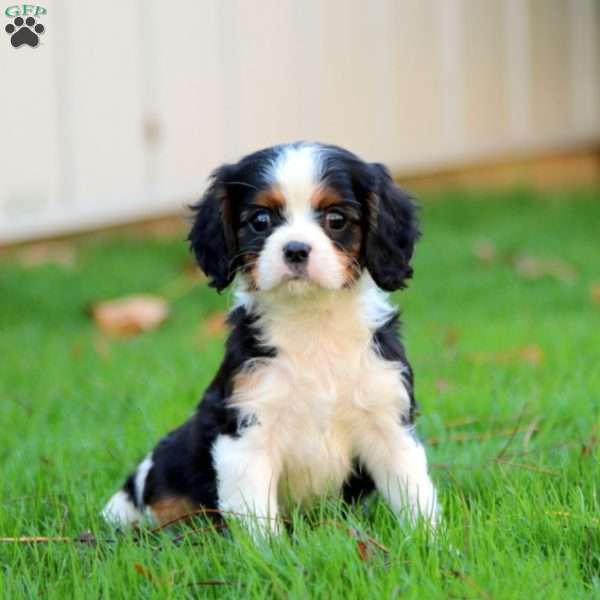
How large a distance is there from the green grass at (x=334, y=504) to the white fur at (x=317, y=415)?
0.11 meters

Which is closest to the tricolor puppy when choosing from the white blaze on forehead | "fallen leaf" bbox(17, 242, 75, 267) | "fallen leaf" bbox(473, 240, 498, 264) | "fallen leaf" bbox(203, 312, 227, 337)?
the white blaze on forehead

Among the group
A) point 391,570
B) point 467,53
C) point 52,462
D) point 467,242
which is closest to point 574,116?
point 467,53

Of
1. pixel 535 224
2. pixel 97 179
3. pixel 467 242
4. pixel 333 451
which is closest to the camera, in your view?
pixel 333 451

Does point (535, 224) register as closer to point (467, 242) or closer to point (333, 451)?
point (467, 242)

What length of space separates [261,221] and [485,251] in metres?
5.60

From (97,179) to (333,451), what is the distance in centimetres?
516

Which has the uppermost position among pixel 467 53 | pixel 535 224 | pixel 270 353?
pixel 467 53

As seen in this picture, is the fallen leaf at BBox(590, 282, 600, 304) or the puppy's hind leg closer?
the puppy's hind leg

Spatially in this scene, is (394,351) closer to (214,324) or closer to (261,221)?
(261,221)

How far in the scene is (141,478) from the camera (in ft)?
12.5

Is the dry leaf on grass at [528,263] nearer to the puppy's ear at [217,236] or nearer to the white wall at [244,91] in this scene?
the white wall at [244,91]

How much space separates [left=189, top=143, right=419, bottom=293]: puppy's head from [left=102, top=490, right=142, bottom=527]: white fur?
0.69 meters

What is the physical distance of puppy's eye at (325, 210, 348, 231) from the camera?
3.41 metres

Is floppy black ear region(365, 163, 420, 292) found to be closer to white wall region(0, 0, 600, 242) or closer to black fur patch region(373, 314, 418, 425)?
black fur patch region(373, 314, 418, 425)
